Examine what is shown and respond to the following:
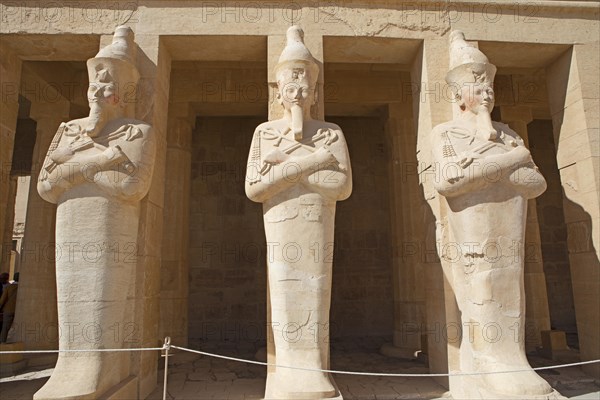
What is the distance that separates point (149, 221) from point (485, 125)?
350cm

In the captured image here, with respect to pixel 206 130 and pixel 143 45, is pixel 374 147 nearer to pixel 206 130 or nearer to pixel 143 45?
pixel 206 130

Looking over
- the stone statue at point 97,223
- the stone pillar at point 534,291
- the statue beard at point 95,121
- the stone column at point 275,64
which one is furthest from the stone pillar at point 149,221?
the stone pillar at point 534,291

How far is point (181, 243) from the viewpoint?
6.45 meters

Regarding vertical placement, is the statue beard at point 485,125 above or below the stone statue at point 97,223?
above

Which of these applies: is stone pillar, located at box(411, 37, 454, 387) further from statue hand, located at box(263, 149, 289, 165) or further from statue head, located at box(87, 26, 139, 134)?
statue head, located at box(87, 26, 139, 134)

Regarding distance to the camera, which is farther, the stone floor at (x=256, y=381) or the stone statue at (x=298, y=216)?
the stone floor at (x=256, y=381)

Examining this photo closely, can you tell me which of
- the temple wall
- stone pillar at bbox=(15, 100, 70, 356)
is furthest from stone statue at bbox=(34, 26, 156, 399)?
stone pillar at bbox=(15, 100, 70, 356)

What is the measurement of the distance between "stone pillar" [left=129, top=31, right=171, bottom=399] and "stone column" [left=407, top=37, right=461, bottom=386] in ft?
9.75

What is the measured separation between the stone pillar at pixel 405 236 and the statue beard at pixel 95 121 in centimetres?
425

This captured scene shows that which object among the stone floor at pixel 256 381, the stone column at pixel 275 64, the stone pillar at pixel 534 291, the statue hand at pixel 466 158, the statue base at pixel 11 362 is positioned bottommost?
the stone floor at pixel 256 381

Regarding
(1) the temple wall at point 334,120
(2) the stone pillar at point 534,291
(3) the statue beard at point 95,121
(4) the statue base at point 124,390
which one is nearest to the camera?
(4) the statue base at point 124,390

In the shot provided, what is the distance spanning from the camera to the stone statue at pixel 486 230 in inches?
146

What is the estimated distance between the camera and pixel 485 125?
3.98 meters

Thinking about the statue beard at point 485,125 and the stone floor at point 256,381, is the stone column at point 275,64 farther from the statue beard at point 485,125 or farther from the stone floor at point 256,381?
the stone floor at point 256,381
